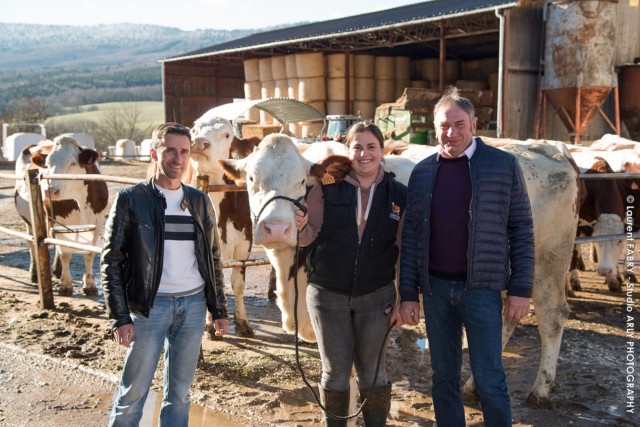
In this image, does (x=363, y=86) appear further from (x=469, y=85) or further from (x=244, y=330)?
(x=244, y=330)

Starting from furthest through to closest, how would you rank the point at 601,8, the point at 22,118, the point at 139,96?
the point at 139,96
the point at 22,118
the point at 601,8

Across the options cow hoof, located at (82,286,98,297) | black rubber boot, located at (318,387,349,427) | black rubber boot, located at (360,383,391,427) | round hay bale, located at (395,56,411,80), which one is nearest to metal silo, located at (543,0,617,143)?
round hay bale, located at (395,56,411,80)

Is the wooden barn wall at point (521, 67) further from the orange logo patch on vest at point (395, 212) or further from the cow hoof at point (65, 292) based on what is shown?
the orange logo patch on vest at point (395, 212)

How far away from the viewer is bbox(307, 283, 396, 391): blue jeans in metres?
3.24

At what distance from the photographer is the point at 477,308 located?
10.2ft

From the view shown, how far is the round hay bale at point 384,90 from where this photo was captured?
21.0 metres

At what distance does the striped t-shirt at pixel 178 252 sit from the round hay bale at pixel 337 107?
57.6 ft

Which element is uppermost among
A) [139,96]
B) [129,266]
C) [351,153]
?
[139,96]

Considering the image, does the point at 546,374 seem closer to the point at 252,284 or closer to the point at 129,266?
the point at 129,266

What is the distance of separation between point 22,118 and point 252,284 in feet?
156

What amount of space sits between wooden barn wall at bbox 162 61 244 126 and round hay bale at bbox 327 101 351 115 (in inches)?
288

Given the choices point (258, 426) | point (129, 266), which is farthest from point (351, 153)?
point (258, 426)

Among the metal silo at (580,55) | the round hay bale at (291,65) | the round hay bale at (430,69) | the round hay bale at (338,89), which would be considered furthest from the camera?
the round hay bale at (430,69)

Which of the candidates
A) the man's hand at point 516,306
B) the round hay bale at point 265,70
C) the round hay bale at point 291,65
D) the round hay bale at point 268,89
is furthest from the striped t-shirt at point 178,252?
the round hay bale at point 265,70
